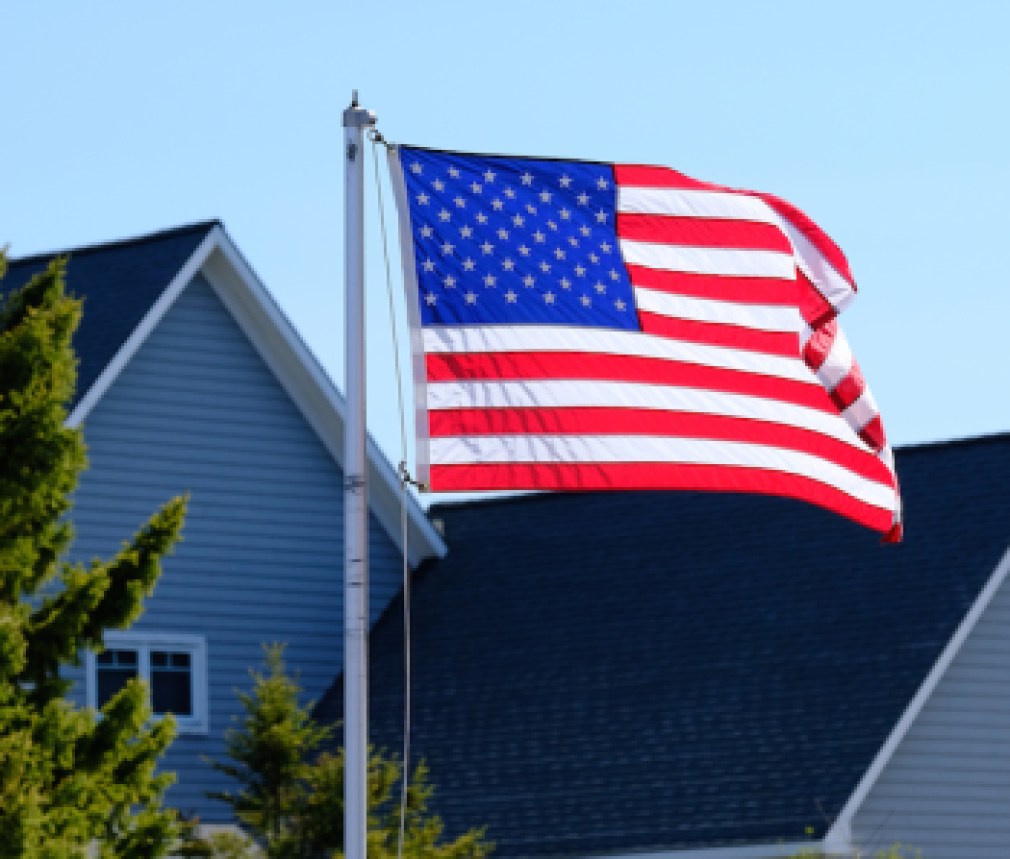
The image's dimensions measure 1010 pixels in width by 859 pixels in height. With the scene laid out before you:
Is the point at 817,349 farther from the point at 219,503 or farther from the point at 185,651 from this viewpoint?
the point at 219,503

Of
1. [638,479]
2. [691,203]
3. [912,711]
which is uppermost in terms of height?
[691,203]

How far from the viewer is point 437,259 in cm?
1369

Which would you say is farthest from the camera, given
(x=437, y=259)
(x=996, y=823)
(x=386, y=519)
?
(x=386, y=519)

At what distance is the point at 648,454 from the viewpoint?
Result: 1388cm

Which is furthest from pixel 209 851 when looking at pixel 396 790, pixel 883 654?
pixel 883 654

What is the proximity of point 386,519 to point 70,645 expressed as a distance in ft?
35.7

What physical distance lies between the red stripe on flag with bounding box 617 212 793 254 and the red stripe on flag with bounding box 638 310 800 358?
1.60 ft

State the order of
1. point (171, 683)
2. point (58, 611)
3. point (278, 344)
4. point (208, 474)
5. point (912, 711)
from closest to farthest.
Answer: point (58, 611) < point (912, 711) < point (171, 683) < point (208, 474) < point (278, 344)

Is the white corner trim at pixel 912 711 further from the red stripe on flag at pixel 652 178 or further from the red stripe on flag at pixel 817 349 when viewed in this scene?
the red stripe on flag at pixel 652 178

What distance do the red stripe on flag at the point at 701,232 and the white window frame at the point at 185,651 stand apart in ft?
42.0

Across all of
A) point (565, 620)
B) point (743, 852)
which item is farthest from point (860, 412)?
point (565, 620)

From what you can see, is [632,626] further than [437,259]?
Yes

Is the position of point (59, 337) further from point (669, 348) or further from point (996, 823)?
point (996, 823)

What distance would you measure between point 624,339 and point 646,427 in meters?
0.55
